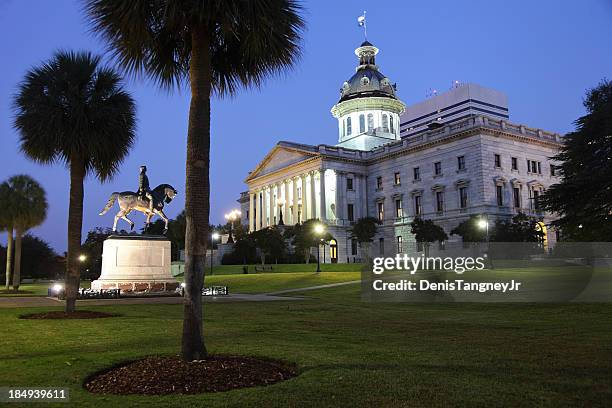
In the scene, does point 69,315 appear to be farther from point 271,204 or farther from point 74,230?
point 271,204

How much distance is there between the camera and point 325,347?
11.2 meters

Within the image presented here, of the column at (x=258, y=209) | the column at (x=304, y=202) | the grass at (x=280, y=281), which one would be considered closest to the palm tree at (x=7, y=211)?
the grass at (x=280, y=281)

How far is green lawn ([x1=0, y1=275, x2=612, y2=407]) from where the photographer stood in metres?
6.88

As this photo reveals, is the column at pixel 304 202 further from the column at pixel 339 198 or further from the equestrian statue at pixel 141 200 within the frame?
the equestrian statue at pixel 141 200

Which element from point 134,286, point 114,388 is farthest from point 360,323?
point 134,286

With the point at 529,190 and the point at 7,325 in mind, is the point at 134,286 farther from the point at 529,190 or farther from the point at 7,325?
the point at 529,190

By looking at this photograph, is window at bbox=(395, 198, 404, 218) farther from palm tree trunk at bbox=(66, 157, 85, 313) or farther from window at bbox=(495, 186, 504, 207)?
palm tree trunk at bbox=(66, 157, 85, 313)

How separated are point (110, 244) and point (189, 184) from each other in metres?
23.4

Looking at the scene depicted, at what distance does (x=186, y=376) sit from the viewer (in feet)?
26.2

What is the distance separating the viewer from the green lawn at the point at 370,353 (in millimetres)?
6875

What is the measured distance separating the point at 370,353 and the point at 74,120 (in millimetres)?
14581

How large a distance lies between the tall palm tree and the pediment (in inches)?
1889

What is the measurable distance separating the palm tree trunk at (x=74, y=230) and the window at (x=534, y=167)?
6915cm

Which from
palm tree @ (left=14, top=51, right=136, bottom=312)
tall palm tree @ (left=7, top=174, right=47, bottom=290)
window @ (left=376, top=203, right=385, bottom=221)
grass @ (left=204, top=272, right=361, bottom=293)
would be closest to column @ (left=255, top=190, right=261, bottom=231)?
window @ (left=376, top=203, right=385, bottom=221)
